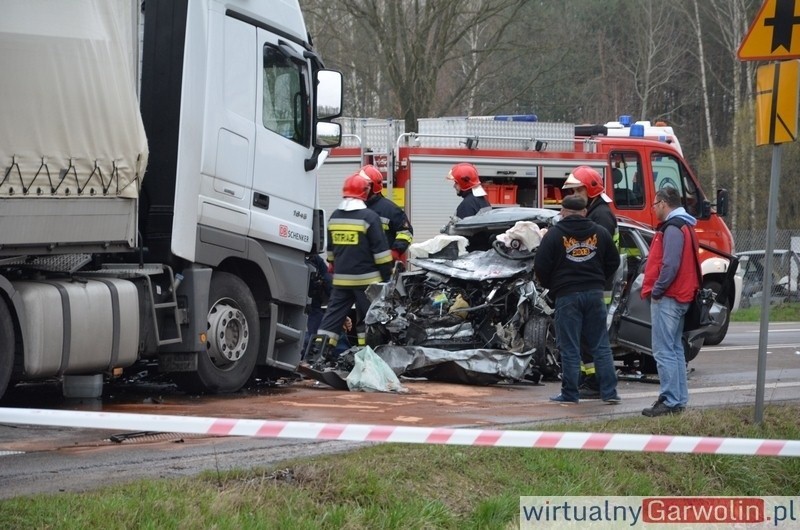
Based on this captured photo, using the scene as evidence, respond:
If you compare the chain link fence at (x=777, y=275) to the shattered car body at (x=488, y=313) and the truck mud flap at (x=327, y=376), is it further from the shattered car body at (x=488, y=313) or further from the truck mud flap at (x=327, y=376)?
the truck mud flap at (x=327, y=376)

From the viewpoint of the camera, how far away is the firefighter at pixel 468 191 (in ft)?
44.6

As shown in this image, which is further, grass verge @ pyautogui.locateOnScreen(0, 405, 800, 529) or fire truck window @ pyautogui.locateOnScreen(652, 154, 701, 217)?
fire truck window @ pyautogui.locateOnScreen(652, 154, 701, 217)

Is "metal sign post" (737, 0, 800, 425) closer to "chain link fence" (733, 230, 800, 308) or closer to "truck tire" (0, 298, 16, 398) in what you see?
"truck tire" (0, 298, 16, 398)

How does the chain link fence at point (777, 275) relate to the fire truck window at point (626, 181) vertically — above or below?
below

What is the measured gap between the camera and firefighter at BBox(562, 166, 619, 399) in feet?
34.4

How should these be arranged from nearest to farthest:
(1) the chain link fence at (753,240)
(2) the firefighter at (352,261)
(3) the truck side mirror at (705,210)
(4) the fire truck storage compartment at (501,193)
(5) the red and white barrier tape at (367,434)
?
1. (5) the red and white barrier tape at (367,434)
2. (2) the firefighter at (352,261)
3. (4) the fire truck storage compartment at (501,193)
4. (3) the truck side mirror at (705,210)
5. (1) the chain link fence at (753,240)

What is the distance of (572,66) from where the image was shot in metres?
45.6

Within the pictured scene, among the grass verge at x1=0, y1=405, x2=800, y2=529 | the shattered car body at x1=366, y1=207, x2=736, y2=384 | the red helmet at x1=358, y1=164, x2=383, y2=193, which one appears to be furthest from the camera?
the red helmet at x1=358, y1=164, x2=383, y2=193

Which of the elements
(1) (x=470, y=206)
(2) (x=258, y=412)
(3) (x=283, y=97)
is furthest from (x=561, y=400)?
(1) (x=470, y=206)

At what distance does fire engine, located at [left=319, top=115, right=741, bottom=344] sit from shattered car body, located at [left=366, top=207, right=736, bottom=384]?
462 cm

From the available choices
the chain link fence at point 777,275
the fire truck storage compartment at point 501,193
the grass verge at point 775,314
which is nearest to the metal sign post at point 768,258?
the fire truck storage compartment at point 501,193

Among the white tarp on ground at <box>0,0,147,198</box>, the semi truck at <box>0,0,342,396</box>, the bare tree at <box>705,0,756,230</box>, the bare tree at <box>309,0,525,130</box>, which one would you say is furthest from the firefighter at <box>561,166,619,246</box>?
the bare tree at <box>705,0,756,230</box>

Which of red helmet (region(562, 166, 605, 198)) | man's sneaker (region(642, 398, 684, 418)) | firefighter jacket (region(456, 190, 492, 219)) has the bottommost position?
man's sneaker (region(642, 398, 684, 418))

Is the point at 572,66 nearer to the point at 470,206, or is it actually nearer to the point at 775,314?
the point at 775,314
